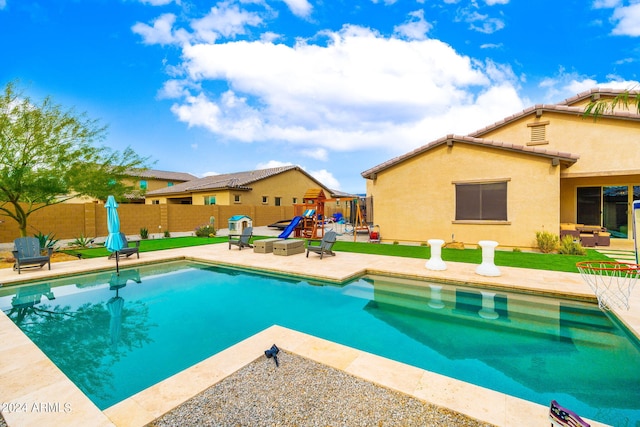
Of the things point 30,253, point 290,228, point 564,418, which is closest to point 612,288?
point 564,418

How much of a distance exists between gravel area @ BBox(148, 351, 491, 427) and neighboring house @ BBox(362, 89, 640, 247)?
38.9 ft

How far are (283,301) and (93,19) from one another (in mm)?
15183

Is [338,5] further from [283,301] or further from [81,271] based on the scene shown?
[81,271]

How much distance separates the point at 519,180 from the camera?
40.7 feet

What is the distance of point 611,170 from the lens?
1320 cm

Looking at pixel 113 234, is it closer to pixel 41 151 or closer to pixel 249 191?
pixel 41 151

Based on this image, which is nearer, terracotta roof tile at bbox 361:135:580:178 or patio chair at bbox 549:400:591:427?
patio chair at bbox 549:400:591:427

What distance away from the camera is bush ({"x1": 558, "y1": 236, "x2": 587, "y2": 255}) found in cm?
1105

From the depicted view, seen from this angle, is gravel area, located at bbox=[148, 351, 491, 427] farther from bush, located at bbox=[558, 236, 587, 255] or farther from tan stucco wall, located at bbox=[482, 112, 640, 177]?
tan stucco wall, located at bbox=[482, 112, 640, 177]

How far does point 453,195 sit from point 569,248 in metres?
4.61

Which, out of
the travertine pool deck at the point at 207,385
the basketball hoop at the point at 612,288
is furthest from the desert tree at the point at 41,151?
the basketball hoop at the point at 612,288

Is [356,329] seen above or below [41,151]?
below

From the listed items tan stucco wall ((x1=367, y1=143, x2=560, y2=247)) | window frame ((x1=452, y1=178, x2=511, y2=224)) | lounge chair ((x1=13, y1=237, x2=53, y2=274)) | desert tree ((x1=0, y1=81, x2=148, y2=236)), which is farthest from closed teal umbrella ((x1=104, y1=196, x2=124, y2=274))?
window frame ((x1=452, y1=178, x2=511, y2=224))

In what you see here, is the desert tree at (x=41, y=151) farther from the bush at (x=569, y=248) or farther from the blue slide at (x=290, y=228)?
the bush at (x=569, y=248)
